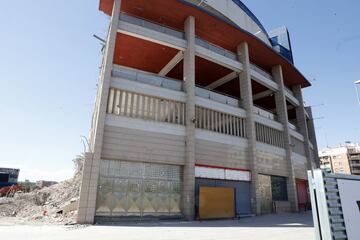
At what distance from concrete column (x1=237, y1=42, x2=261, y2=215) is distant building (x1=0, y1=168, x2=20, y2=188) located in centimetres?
5078

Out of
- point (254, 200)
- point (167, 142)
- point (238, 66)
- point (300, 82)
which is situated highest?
point (300, 82)

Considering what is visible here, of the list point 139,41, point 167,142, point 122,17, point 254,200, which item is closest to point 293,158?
point 254,200

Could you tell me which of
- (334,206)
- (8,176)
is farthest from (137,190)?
(8,176)

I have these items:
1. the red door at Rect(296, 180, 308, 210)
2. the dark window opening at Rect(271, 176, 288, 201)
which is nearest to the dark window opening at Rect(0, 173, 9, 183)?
the dark window opening at Rect(271, 176, 288, 201)

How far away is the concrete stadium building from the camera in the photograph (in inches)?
582

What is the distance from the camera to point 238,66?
74.6 ft

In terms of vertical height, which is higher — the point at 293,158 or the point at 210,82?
the point at 210,82

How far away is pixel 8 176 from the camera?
48688mm

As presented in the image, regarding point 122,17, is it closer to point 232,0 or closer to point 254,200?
point 232,0

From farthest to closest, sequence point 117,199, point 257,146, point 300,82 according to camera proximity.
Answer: point 300,82 → point 257,146 → point 117,199

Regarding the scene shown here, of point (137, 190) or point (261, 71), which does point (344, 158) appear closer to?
point (261, 71)

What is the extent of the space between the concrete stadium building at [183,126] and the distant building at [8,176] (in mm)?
41821

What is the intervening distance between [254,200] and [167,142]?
967 centimetres

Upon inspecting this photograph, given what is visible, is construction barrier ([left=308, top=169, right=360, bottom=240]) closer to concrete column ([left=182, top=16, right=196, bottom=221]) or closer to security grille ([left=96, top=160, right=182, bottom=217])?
security grille ([left=96, top=160, right=182, bottom=217])
